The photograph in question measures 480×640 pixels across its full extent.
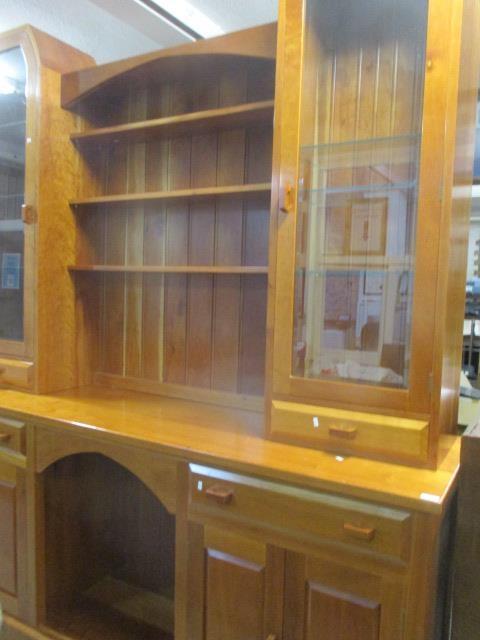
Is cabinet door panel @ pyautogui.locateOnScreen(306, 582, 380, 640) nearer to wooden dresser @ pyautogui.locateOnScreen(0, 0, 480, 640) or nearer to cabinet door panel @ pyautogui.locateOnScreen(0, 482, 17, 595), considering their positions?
wooden dresser @ pyautogui.locateOnScreen(0, 0, 480, 640)

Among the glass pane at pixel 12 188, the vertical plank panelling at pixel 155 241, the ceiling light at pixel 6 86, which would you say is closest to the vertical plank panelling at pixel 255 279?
the vertical plank panelling at pixel 155 241

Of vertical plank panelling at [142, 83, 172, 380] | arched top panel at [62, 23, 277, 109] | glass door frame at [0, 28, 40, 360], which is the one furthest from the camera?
vertical plank panelling at [142, 83, 172, 380]

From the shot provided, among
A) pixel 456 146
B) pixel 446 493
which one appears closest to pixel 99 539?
pixel 446 493

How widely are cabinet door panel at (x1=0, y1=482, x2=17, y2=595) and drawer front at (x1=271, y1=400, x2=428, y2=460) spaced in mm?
981

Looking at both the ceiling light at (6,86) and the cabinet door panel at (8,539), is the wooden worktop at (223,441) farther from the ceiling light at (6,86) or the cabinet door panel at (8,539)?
the ceiling light at (6,86)

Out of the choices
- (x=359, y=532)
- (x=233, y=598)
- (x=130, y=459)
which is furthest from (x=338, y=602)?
(x=130, y=459)

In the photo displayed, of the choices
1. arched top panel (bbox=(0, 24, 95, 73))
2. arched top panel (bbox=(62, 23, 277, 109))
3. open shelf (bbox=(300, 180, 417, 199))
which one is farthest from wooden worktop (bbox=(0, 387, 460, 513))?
arched top panel (bbox=(0, 24, 95, 73))

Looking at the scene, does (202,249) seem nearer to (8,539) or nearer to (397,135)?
(397,135)

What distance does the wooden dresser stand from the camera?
1195mm

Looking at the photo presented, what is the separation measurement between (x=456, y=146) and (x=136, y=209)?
1268mm

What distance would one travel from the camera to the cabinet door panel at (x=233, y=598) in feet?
4.20

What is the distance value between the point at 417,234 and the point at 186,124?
3.15 feet

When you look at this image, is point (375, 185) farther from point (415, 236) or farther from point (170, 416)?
point (170, 416)

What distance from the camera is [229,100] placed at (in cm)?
185
